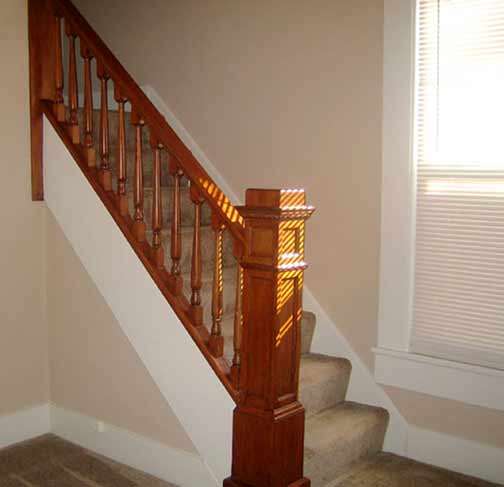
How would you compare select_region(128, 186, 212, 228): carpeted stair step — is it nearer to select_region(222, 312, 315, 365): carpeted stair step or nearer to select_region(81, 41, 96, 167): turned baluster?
select_region(81, 41, 96, 167): turned baluster

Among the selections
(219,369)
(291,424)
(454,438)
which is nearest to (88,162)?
(219,369)

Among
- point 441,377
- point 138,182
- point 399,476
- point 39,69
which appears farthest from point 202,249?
point 399,476

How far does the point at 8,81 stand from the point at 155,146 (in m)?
0.94

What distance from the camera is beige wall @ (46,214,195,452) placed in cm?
329

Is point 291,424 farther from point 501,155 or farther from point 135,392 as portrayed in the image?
point 501,155

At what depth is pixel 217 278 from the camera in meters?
2.89

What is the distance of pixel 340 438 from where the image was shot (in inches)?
126

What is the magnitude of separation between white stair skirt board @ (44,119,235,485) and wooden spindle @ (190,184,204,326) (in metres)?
0.10

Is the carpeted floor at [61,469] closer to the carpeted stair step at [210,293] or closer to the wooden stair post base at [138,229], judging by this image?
the carpeted stair step at [210,293]

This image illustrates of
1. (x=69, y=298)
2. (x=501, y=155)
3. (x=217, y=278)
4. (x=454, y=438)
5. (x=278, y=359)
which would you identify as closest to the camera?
(x=278, y=359)

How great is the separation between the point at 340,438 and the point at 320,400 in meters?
0.28

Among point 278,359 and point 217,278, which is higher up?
point 217,278

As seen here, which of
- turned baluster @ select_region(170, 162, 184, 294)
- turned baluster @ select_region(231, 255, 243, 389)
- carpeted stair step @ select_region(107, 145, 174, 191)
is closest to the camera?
turned baluster @ select_region(231, 255, 243, 389)

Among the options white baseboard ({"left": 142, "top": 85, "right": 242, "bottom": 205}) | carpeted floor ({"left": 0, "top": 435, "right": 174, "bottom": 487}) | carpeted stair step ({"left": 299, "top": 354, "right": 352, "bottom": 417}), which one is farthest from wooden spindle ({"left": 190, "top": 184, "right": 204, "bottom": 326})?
white baseboard ({"left": 142, "top": 85, "right": 242, "bottom": 205})
